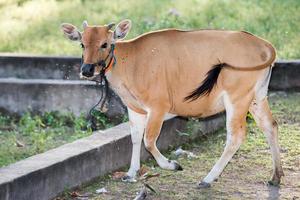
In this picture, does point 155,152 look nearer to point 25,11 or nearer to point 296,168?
point 296,168

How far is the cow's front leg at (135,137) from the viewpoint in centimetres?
858

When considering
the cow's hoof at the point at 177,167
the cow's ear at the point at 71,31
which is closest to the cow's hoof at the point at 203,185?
the cow's hoof at the point at 177,167

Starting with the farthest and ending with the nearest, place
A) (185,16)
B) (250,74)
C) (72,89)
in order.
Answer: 1. (185,16)
2. (72,89)
3. (250,74)

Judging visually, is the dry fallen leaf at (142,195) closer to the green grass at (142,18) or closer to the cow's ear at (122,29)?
the cow's ear at (122,29)

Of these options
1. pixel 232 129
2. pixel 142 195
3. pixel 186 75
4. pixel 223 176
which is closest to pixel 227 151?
pixel 232 129

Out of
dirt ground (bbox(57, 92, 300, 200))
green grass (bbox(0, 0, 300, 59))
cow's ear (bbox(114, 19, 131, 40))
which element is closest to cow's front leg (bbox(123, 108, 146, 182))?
dirt ground (bbox(57, 92, 300, 200))

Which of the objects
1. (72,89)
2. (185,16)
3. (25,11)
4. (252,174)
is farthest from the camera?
(25,11)

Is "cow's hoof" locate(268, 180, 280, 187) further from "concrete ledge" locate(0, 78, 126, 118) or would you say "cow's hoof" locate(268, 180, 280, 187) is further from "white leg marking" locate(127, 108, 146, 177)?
"concrete ledge" locate(0, 78, 126, 118)

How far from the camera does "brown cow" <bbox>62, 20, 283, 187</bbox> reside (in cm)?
827

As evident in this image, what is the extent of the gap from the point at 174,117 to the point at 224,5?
22.2 feet

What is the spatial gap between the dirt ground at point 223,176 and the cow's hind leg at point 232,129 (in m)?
0.11

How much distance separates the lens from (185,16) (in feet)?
51.1

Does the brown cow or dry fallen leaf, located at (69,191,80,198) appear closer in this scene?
dry fallen leaf, located at (69,191,80,198)

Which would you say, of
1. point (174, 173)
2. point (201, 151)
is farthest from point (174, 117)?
point (174, 173)
